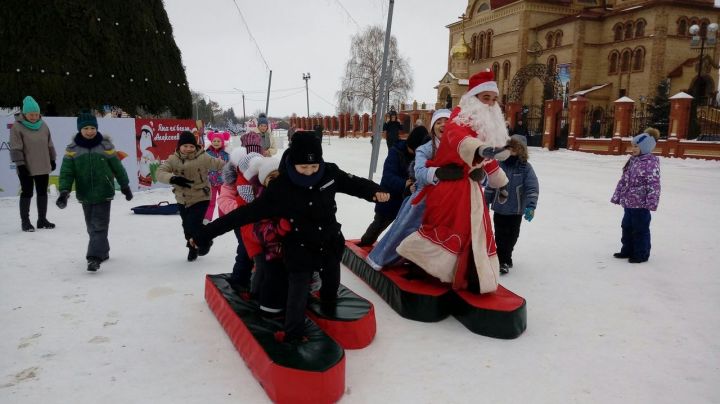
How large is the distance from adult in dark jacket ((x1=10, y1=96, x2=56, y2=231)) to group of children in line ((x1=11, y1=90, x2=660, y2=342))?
21 mm

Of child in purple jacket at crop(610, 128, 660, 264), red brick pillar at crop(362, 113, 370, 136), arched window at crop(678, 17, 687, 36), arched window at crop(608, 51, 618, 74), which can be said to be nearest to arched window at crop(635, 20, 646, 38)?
arched window at crop(608, 51, 618, 74)

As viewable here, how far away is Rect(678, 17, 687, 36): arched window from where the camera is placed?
110 feet

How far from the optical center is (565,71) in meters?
32.3

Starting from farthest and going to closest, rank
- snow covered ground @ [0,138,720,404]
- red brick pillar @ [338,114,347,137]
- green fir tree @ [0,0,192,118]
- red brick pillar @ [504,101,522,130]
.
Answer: red brick pillar @ [338,114,347,137], red brick pillar @ [504,101,522,130], green fir tree @ [0,0,192,118], snow covered ground @ [0,138,720,404]

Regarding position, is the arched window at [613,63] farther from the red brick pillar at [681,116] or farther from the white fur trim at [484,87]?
the white fur trim at [484,87]

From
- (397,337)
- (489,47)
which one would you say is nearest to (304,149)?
(397,337)

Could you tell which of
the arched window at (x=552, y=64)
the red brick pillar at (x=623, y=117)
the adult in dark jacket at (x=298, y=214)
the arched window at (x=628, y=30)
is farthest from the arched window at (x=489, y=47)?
the adult in dark jacket at (x=298, y=214)

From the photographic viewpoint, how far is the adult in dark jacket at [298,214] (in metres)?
3.04

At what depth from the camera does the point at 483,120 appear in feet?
12.3

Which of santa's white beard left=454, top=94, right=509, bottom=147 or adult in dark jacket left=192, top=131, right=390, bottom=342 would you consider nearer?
adult in dark jacket left=192, top=131, right=390, bottom=342

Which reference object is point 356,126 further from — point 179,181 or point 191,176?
point 179,181

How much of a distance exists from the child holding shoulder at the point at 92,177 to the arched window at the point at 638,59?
38.1 m

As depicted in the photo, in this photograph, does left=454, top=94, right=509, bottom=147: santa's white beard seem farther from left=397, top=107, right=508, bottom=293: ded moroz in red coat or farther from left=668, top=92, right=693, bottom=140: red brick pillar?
left=668, top=92, right=693, bottom=140: red brick pillar

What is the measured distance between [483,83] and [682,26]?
39.1 m
